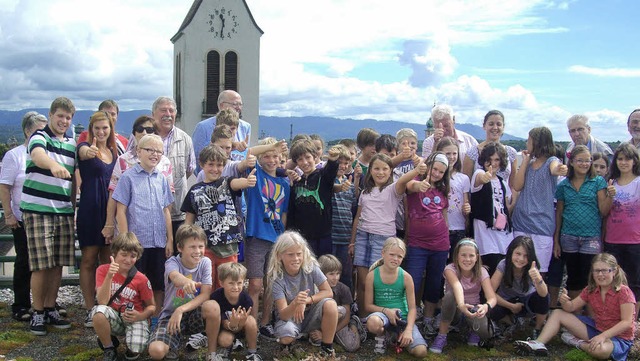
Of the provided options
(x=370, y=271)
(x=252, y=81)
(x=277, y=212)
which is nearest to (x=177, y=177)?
(x=277, y=212)

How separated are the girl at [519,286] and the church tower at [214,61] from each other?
2116cm

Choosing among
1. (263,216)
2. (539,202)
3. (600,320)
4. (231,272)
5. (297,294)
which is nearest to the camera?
(231,272)

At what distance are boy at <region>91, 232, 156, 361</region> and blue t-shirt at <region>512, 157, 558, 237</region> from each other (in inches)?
151

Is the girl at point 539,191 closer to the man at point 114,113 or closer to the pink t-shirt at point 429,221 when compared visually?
the pink t-shirt at point 429,221

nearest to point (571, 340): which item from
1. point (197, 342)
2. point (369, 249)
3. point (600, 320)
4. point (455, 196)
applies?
point (600, 320)

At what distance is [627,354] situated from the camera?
5.50 meters

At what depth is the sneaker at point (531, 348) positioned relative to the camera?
5.50m

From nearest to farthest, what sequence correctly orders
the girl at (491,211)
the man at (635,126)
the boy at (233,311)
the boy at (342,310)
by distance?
the boy at (233,311), the boy at (342,310), the girl at (491,211), the man at (635,126)

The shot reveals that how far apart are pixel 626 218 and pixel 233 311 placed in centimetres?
408

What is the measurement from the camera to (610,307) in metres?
5.49

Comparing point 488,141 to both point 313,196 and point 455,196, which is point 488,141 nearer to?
point 455,196

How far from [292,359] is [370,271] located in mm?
1127

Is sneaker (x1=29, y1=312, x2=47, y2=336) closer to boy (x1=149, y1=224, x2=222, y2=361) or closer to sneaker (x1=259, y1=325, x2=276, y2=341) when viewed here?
boy (x1=149, y1=224, x2=222, y2=361)

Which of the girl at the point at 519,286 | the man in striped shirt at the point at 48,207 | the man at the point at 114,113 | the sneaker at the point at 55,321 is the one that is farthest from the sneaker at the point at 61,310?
the girl at the point at 519,286
